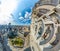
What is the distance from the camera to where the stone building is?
3.58 m

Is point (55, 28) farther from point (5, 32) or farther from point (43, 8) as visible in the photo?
point (5, 32)

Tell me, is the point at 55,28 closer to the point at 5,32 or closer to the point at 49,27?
the point at 49,27

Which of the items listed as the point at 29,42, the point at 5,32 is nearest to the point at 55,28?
the point at 29,42

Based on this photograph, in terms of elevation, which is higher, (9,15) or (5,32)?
(9,15)

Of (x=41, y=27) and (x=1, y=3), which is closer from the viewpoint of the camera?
(x=41, y=27)

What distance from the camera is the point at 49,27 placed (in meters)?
3.76

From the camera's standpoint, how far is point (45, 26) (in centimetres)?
381

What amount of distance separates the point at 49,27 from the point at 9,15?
3.61ft

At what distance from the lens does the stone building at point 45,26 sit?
358cm

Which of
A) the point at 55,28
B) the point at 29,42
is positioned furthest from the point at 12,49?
the point at 55,28

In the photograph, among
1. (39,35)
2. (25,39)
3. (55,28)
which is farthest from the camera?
(25,39)

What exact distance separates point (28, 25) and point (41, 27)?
538mm

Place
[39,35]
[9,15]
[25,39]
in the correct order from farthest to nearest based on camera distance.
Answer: [9,15]
[25,39]
[39,35]

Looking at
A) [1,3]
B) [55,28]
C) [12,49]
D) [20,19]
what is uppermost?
[1,3]
